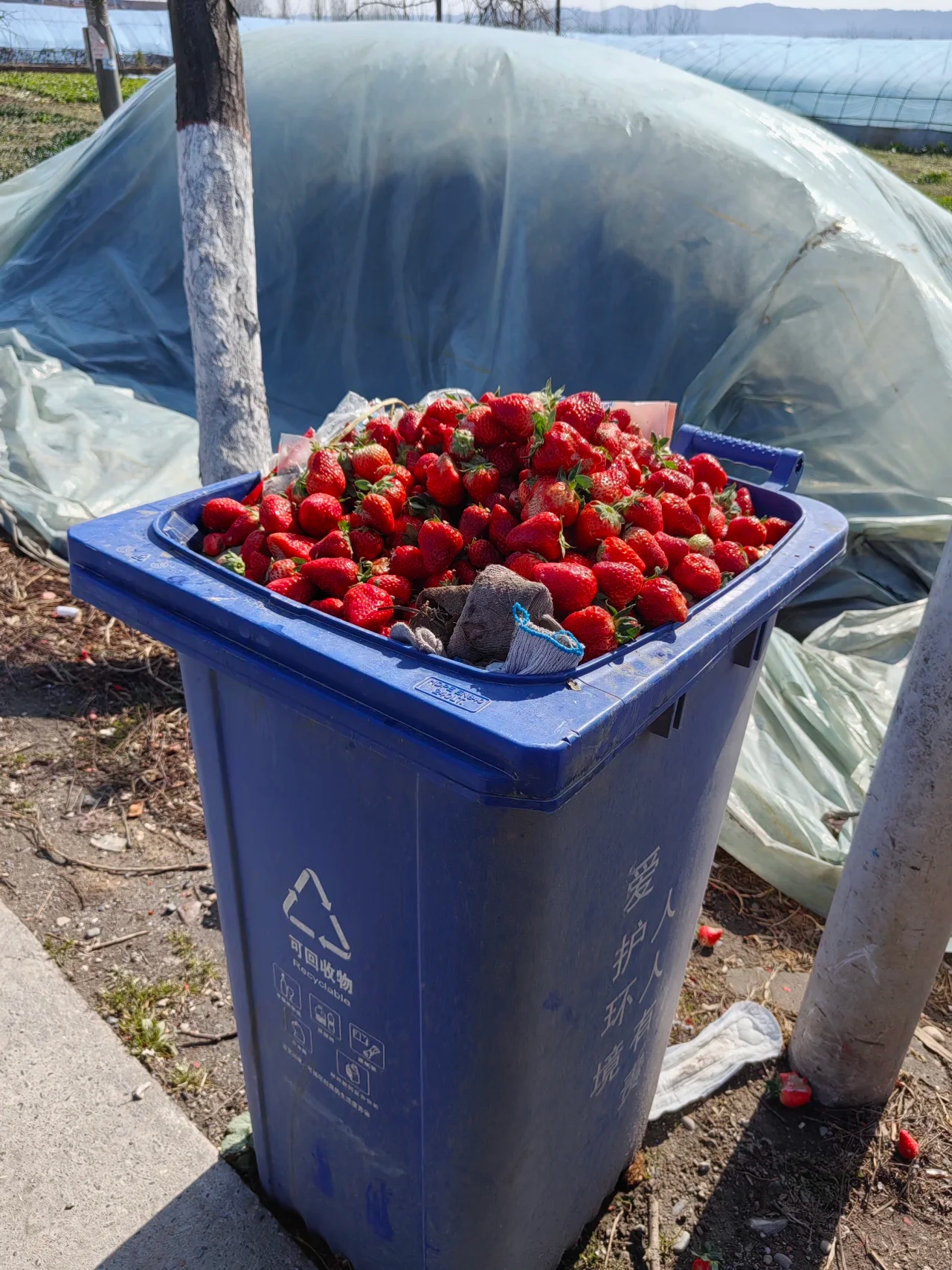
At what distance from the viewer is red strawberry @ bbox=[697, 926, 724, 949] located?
288 centimetres

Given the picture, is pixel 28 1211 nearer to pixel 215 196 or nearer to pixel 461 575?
pixel 461 575

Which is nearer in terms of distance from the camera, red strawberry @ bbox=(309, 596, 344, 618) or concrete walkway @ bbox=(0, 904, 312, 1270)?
red strawberry @ bbox=(309, 596, 344, 618)

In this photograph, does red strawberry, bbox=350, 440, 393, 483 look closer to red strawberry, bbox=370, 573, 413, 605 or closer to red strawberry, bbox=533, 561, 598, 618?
red strawberry, bbox=370, 573, 413, 605

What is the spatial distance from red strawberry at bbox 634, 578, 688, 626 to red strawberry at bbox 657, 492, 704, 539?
0.24m

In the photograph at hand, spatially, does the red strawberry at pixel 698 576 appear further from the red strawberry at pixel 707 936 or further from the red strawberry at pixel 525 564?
the red strawberry at pixel 707 936

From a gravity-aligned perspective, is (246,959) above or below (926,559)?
above

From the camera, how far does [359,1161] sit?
1.68 meters

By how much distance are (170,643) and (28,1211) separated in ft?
4.82

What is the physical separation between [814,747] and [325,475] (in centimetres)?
241

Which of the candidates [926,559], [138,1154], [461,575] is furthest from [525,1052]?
[926,559]

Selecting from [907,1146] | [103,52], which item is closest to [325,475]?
[907,1146]

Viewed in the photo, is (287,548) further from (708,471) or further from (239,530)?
(708,471)

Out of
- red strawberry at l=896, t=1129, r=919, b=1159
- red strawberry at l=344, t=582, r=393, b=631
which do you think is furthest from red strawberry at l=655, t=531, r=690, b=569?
red strawberry at l=896, t=1129, r=919, b=1159

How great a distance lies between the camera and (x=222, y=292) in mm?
3705
